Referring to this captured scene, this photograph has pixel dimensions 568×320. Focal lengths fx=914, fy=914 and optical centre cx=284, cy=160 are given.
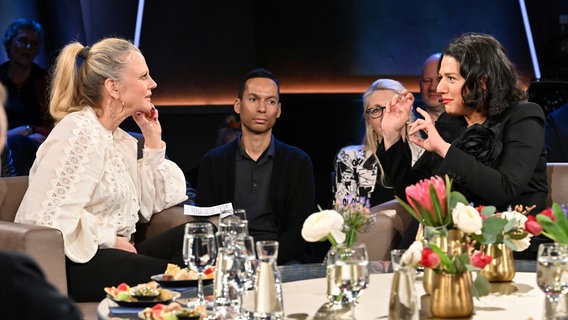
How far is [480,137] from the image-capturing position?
149 inches

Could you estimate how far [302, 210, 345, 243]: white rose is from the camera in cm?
238

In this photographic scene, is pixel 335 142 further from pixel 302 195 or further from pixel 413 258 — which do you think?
pixel 413 258

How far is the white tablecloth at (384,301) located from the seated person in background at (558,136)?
2699mm

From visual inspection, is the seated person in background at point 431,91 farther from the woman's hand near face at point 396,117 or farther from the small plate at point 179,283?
the small plate at point 179,283

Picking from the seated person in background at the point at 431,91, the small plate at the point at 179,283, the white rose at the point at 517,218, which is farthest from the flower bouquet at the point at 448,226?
the seated person in background at the point at 431,91

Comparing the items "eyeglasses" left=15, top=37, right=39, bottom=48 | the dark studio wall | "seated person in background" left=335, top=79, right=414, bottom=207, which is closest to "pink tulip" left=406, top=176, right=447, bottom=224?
"seated person in background" left=335, top=79, right=414, bottom=207

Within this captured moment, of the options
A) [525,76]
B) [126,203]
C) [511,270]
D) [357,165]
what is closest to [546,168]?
[357,165]

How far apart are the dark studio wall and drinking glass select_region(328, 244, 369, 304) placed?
4.16 meters

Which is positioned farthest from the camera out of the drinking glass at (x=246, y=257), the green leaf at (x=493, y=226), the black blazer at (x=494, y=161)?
the black blazer at (x=494, y=161)

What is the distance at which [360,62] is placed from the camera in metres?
6.68

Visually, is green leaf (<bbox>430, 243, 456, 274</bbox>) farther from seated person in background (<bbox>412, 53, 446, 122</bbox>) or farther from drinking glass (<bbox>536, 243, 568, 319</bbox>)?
seated person in background (<bbox>412, 53, 446, 122</bbox>)

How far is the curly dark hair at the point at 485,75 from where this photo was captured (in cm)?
383

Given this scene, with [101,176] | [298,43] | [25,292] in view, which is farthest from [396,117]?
[298,43]

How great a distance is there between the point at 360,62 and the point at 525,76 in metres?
1.20
